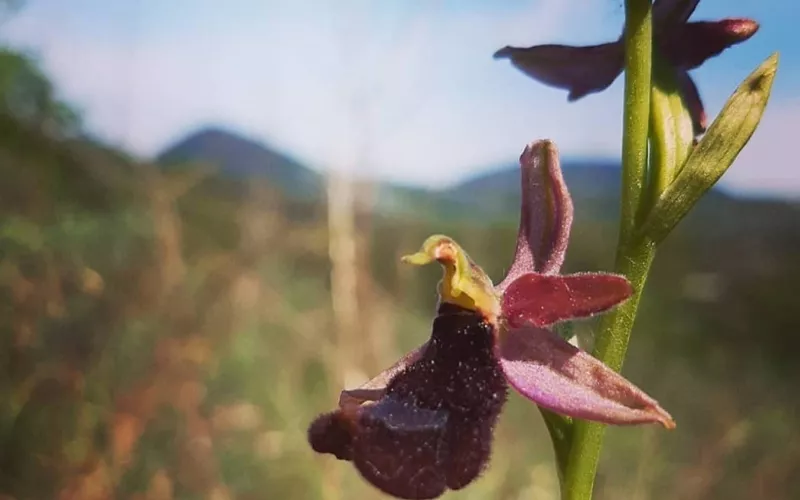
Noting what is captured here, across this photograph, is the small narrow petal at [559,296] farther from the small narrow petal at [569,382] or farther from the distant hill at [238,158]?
the distant hill at [238,158]

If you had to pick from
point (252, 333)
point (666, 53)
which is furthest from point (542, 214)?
point (252, 333)

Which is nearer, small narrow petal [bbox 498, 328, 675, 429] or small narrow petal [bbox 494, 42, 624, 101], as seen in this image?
small narrow petal [bbox 498, 328, 675, 429]

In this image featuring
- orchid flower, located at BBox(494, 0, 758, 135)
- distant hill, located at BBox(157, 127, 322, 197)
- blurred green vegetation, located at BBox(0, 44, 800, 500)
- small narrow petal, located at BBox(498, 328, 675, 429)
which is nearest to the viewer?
small narrow petal, located at BBox(498, 328, 675, 429)

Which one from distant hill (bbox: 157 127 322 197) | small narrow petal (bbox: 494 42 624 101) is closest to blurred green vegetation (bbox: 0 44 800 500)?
distant hill (bbox: 157 127 322 197)

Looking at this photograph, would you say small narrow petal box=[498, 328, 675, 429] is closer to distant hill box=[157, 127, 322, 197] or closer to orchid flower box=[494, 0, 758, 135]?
orchid flower box=[494, 0, 758, 135]

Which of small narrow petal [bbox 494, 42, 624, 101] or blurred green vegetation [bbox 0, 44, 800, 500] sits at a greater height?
small narrow petal [bbox 494, 42, 624, 101]

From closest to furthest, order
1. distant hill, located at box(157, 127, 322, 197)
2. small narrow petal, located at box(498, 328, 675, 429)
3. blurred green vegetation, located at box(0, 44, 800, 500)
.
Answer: small narrow petal, located at box(498, 328, 675, 429), blurred green vegetation, located at box(0, 44, 800, 500), distant hill, located at box(157, 127, 322, 197)

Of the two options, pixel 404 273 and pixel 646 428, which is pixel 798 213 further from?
pixel 404 273
